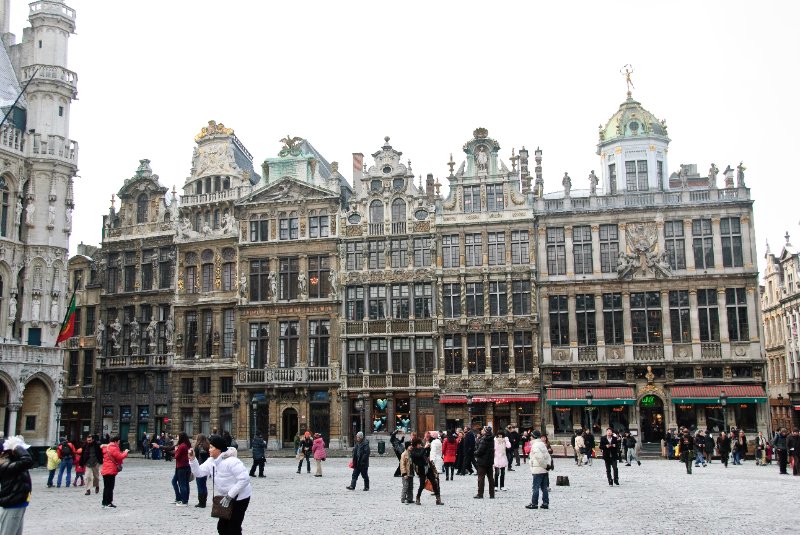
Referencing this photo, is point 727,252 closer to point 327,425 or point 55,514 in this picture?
point 327,425

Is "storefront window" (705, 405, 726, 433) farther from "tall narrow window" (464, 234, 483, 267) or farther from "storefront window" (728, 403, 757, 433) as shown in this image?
"tall narrow window" (464, 234, 483, 267)

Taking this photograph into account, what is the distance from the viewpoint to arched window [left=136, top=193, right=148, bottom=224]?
55.2 m

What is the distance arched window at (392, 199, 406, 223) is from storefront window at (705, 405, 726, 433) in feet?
65.4

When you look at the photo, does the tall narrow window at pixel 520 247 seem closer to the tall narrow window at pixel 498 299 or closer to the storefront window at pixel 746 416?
the tall narrow window at pixel 498 299

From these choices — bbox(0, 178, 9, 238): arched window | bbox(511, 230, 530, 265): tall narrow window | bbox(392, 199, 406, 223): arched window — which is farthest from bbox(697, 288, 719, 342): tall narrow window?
bbox(0, 178, 9, 238): arched window

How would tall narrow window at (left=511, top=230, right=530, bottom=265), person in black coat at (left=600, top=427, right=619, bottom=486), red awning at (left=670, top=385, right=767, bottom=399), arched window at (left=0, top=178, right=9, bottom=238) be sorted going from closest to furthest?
person in black coat at (left=600, top=427, right=619, bottom=486) < arched window at (left=0, top=178, right=9, bottom=238) < red awning at (left=670, top=385, right=767, bottom=399) < tall narrow window at (left=511, top=230, right=530, bottom=265)

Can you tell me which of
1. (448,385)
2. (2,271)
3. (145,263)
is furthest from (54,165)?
(448,385)

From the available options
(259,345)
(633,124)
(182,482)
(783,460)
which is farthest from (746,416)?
(182,482)

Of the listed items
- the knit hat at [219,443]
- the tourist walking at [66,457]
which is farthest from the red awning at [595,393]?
the knit hat at [219,443]

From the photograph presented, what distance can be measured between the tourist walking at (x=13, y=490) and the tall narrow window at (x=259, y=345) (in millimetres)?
39923

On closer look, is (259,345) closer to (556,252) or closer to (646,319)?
(556,252)

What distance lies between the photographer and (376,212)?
5053cm

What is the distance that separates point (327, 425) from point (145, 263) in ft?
53.4

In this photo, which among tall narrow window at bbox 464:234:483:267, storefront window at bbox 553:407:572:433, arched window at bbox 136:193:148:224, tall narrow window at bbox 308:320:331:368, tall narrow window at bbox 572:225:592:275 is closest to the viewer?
storefront window at bbox 553:407:572:433
